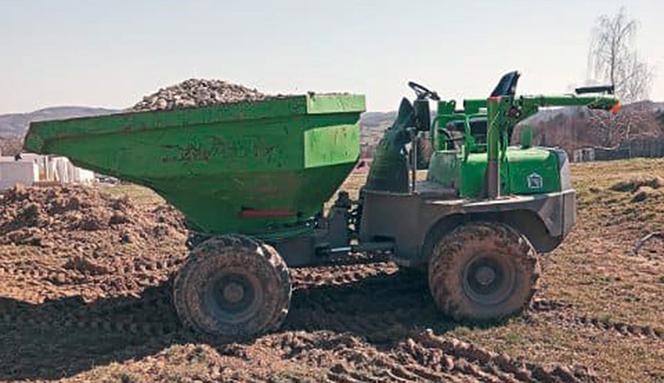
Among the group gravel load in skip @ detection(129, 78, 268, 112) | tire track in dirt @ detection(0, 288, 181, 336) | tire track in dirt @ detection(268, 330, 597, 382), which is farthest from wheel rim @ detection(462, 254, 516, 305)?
tire track in dirt @ detection(0, 288, 181, 336)

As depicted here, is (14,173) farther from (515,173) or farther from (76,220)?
(515,173)

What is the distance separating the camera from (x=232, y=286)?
662 centimetres

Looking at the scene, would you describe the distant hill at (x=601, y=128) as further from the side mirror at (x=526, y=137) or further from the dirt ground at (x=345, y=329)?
the side mirror at (x=526, y=137)

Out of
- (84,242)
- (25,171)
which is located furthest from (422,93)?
(25,171)

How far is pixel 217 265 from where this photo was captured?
6.57 meters

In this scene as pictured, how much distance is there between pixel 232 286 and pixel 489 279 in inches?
93.6

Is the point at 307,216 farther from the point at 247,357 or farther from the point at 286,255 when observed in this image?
the point at 247,357

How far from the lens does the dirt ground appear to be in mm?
5672

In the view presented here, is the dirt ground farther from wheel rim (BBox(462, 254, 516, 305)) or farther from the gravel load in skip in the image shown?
the gravel load in skip

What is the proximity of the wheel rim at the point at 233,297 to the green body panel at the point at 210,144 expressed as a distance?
83cm

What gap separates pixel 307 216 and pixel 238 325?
1.39 meters

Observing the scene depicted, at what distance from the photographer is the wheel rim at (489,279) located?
271 inches

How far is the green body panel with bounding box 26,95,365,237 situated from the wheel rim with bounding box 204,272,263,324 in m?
0.83

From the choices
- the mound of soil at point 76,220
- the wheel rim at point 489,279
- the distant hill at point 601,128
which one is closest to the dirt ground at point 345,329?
the wheel rim at point 489,279
